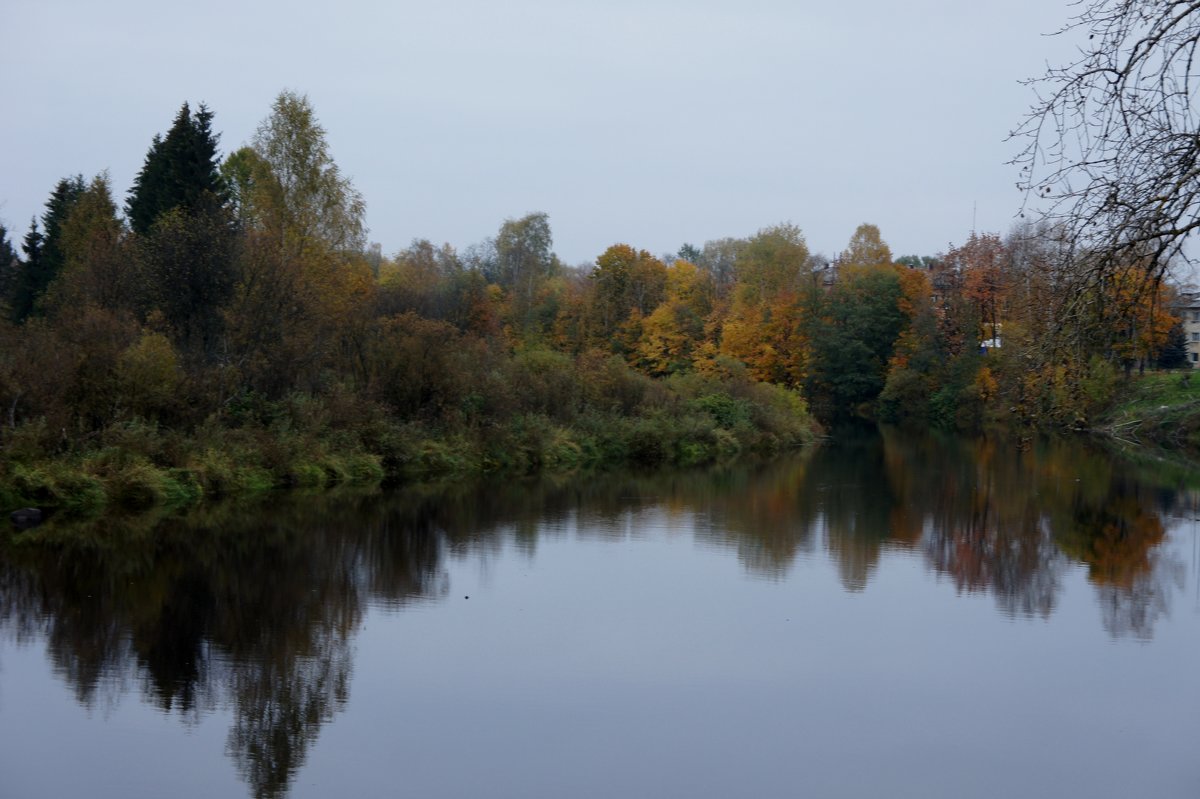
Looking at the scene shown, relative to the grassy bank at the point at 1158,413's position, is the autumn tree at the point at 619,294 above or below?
above

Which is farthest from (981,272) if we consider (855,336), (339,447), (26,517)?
(26,517)

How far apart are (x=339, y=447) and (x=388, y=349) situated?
4.25 meters

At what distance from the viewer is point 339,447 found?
25.3 m

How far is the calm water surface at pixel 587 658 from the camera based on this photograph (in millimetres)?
8312

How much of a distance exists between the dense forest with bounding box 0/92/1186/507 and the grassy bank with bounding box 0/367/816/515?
61mm

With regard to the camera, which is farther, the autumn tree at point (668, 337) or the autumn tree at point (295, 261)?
the autumn tree at point (668, 337)

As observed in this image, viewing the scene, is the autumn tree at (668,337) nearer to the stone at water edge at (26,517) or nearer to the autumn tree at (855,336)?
the autumn tree at (855,336)

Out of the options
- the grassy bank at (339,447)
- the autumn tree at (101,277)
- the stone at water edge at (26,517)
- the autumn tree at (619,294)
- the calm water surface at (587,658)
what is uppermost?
the autumn tree at (619,294)

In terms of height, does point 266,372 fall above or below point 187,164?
below

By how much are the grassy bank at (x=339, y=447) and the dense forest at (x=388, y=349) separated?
0.06 m

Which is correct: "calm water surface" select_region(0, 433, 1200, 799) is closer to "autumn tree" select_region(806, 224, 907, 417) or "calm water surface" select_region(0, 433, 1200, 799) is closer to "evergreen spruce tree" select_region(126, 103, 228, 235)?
"evergreen spruce tree" select_region(126, 103, 228, 235)

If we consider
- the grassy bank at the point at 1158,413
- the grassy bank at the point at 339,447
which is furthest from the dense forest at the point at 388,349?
the grassy bank at the point at 1158,413

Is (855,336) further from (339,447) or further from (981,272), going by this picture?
(339,447)

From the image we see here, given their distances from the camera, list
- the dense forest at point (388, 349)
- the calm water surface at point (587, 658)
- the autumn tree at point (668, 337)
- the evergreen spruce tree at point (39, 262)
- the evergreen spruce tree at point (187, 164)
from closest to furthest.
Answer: the calm water surface at point (587, 658) → the dense forest at point (388, 349) → the evergreen spruce tree at point (187, 164) → the evergreen spruce tree at point (39, 262) → the autumn tree at point (668, 337)
